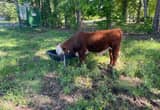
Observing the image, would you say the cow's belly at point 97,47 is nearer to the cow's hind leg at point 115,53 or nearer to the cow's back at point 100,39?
the cow's back at point 100,39

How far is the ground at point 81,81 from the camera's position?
5.05 metres

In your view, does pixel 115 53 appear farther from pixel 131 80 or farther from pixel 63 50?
pixel 63 50

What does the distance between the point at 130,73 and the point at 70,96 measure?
1.68 meters

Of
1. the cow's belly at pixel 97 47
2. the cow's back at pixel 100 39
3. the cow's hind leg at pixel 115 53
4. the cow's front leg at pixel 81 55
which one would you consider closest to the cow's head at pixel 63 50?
the cow's front leg at pixel 81 55

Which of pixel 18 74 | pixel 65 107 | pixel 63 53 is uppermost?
pixel 63 53

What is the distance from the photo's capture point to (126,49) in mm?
7387

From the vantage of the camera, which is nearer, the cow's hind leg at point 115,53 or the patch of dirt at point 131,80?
the patch of dirt at point 131,80

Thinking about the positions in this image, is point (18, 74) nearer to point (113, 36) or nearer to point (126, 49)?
point (113, 36)

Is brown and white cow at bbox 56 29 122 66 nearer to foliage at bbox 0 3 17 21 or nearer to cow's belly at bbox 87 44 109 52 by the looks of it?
cow's belly at bbox 87 44 109 52

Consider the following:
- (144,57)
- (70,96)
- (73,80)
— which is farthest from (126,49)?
(70,96)

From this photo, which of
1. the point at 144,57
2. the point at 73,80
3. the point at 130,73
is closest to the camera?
the point at 73,80

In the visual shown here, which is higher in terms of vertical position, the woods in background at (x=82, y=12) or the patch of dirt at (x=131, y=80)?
the woods in background at (x=82, y=12)

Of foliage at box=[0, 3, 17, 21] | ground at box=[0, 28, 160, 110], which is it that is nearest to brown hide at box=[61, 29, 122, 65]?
ground at box=[0, 28, 160, 110]

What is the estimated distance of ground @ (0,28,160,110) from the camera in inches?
199
